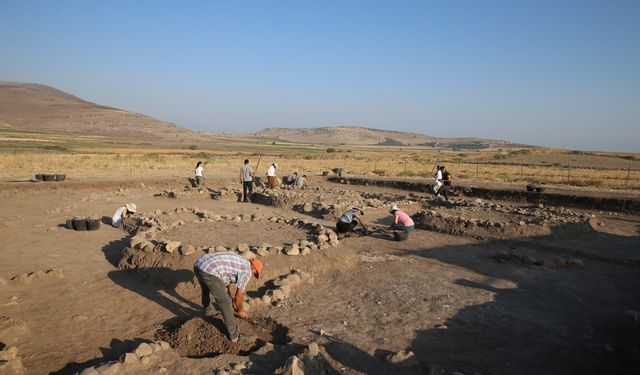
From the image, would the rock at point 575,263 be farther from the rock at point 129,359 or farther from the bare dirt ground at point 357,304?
the rock at point 129,359

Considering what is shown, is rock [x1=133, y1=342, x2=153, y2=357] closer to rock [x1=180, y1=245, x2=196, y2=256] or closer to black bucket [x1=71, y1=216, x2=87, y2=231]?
rock [x1=180, y1=245, x2=196, y2=256]

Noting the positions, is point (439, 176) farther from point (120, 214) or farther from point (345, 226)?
point (120, 214)

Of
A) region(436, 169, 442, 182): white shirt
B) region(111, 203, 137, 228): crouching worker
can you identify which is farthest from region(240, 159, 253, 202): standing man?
region(436, 169, 442, 182): white shirt

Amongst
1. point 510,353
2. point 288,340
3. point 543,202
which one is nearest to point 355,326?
point 288,340

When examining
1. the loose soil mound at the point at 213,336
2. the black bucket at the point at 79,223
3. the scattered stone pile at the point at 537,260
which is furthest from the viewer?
the black bucket at the point at 79,223

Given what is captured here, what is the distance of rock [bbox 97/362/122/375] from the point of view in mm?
4379

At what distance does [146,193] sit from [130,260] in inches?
460

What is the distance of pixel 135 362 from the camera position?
467cm

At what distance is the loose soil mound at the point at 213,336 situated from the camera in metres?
5.31

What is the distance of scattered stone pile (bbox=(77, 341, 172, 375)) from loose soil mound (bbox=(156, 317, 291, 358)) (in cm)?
41

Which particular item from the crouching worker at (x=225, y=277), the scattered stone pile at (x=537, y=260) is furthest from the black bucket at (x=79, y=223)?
the scattered stone pile at (x=537, y=260)

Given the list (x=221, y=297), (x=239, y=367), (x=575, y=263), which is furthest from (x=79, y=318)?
(x=575, y=263)

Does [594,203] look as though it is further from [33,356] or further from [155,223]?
[33,356]

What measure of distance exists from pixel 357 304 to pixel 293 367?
252cm
